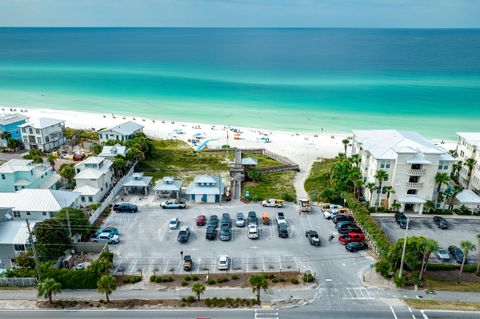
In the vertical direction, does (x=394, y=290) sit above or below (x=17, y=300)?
above

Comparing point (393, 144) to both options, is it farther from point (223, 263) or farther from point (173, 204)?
point (173, 204)

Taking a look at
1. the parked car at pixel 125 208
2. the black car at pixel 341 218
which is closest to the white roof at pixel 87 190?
the parked car at pixel 125 208

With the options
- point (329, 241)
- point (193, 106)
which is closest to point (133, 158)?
point (329, 241)

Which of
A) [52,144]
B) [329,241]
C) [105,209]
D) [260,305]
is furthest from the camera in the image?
[52,144]

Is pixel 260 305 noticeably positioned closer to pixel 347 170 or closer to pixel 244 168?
pixel 347 170

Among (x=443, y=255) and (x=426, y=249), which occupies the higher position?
(x=426, y=249)

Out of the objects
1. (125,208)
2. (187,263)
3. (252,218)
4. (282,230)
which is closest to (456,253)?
(282,230)

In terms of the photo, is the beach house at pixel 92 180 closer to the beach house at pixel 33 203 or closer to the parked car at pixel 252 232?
the beach house at pixel 33 203
